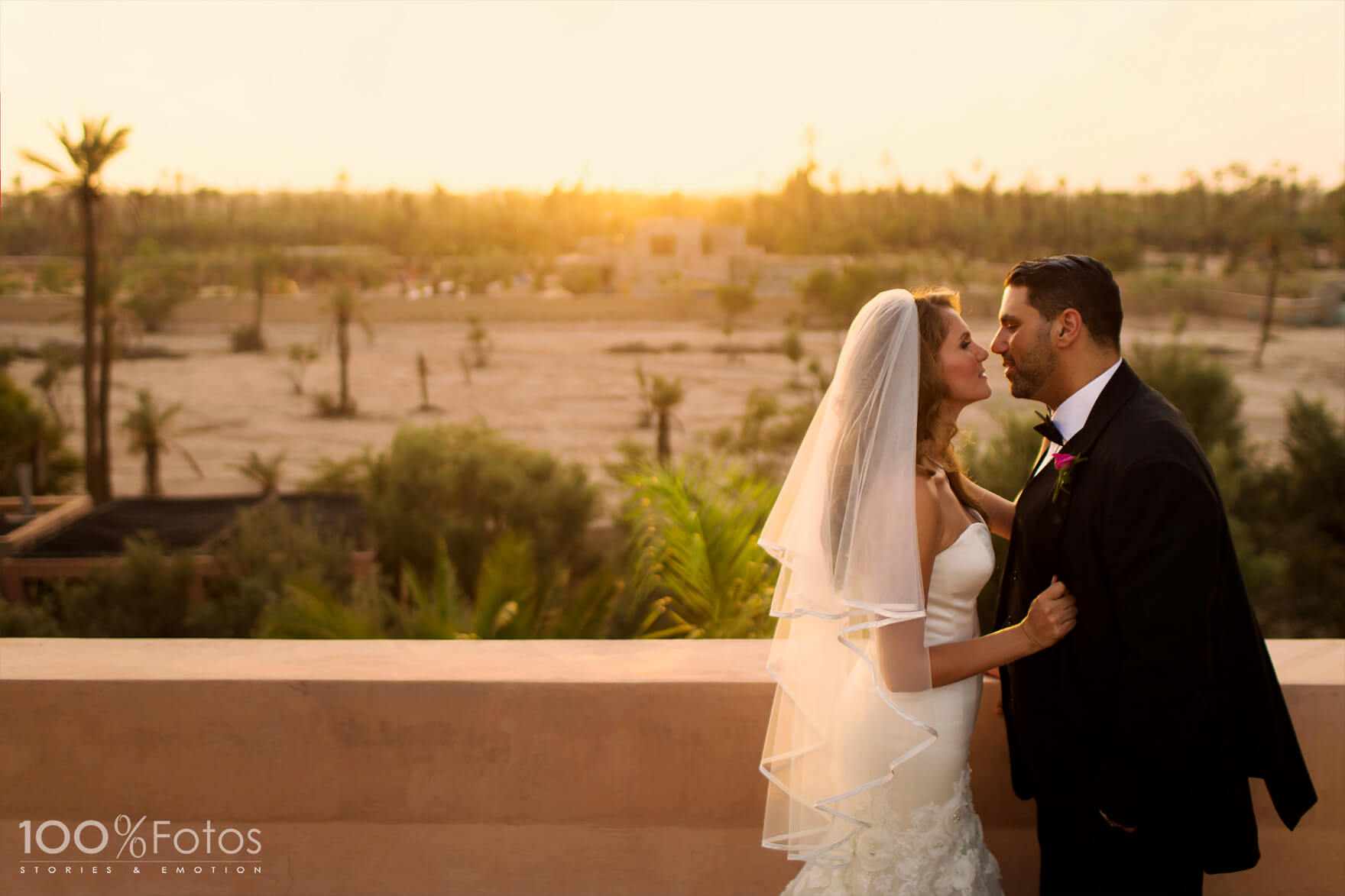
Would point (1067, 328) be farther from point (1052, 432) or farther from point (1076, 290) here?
point (1052, 432)

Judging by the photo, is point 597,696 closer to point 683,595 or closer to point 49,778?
point 49,778

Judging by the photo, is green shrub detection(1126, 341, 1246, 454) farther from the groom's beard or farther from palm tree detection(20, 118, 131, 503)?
palm tree detection(20, 118, 131, 503)

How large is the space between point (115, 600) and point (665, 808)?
58.9 ft

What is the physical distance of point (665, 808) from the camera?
82.5 inches

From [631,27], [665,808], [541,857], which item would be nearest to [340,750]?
[541,857]

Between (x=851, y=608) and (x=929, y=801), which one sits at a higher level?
(x=851, y=608)

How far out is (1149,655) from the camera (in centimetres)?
156

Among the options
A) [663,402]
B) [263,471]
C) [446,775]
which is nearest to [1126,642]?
[446,775]

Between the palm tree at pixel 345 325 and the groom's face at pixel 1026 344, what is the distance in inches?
1570

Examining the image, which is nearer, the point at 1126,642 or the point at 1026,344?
the point at 1126,642

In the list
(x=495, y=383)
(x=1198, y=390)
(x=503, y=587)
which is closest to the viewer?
(x=503, y=587)

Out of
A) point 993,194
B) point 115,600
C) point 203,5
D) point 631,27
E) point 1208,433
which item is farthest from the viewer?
point 993,194

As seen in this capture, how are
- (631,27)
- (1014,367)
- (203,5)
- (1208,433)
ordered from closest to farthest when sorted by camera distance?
(1014,367), (1208,433), (203,5), (631,27)

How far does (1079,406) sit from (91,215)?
34.4 m
